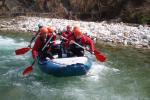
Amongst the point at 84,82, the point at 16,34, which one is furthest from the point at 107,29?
the point at 84,82

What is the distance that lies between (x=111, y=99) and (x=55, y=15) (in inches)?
734

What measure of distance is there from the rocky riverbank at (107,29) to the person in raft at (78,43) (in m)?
6.09

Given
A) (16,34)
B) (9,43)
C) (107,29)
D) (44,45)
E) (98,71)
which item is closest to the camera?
(44,45)

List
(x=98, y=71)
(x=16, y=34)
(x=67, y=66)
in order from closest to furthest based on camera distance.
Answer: (x=67, y=66) → (x=98, y=71) → (x=16, y=34)

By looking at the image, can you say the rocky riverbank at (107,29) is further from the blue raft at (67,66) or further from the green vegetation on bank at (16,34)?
the blue raft at (67,66)

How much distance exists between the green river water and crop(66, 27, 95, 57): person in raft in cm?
90

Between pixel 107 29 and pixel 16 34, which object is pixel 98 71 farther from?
pixel 16 34

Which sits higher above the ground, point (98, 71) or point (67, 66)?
point (67, 66)

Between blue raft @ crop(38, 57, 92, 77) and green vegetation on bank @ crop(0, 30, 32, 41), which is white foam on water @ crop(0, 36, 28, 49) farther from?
blue raft @ crop(38, 57, 92, 77)

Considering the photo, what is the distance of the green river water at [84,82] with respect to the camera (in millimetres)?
11453

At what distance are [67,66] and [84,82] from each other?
0.97 m

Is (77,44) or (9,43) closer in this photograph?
(77,44)

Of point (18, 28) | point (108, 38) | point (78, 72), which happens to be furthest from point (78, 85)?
point (18, 28)

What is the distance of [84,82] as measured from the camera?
41.5ft
